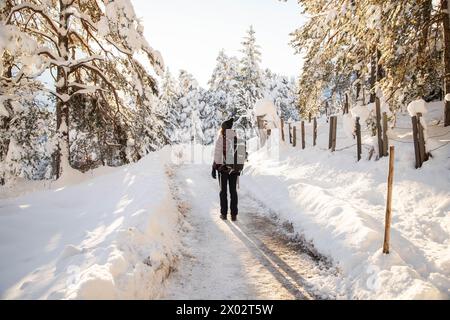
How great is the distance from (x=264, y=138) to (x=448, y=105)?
10829 millimetres

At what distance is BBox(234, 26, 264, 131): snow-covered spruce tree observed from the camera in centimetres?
3142

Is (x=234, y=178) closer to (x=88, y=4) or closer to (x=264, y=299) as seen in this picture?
(x=264, y=299)

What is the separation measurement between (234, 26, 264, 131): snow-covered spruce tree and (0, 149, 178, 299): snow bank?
24.0 meters

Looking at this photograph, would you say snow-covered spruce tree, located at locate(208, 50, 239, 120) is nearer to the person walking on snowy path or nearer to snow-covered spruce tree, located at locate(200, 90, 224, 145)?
snow-covered spruce tree, located at locate(200, 90, 224, 145)

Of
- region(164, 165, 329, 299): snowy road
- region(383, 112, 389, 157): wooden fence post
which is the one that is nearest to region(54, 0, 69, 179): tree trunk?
region(164, 165, 329, 299): snowy road

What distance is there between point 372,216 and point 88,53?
467 inches

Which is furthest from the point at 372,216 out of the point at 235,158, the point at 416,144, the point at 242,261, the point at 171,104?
the point at 171,104

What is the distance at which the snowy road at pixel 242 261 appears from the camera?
4.50 meters

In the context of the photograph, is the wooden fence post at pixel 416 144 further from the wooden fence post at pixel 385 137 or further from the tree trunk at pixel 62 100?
the tree trunk at pixel 62 100

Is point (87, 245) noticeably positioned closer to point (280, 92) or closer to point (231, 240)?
point (231, 240)

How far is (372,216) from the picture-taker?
6777mm

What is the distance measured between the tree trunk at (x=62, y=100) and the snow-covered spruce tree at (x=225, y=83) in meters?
22.0

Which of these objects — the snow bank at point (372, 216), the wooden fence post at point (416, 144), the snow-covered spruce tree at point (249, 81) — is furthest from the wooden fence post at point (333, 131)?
the snow-covered spruce tree at point (249, 81)
